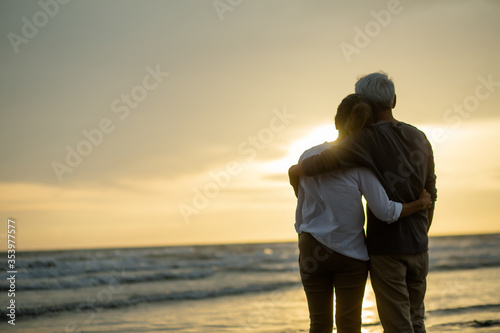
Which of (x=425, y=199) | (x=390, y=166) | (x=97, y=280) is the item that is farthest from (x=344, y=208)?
(x=97, y=280)

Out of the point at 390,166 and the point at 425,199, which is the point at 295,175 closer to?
the point at 390,166

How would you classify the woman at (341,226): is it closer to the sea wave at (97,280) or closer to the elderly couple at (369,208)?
the elderly couple at (369,208)

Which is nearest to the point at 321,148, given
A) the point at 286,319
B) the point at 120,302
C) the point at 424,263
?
the point at 424,263

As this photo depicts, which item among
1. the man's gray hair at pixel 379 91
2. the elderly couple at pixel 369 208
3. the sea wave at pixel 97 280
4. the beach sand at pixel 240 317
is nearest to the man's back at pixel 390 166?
the elderly couple at pixel 369 208

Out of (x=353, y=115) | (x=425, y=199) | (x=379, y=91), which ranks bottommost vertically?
(x=425, y=199)

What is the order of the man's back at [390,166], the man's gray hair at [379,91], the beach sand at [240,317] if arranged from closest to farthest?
the man's back at [390,166] → the man's gray hair at [379,91] → the beach sand at [240,317]

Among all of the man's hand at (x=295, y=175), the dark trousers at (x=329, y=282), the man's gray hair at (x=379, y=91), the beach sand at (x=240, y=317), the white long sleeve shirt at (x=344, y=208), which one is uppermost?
the man's gray hair at (x=379, y=91)

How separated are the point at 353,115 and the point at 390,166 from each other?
0.97 feet

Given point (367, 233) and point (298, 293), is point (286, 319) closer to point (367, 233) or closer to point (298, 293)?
point (298, 293)

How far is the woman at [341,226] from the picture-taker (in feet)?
8.04

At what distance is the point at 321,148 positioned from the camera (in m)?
2.57

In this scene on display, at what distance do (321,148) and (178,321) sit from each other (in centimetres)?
Answer: 497

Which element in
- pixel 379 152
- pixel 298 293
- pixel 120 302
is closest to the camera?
pixel 379 152

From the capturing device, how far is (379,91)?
254 cm
